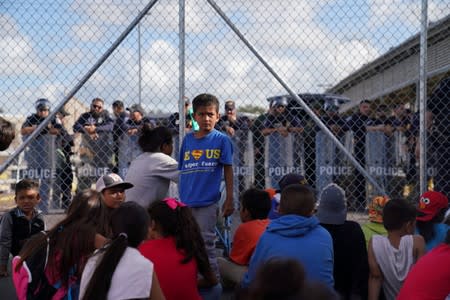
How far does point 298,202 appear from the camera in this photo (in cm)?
402

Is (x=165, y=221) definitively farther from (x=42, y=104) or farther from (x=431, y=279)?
(x=42, y=104)

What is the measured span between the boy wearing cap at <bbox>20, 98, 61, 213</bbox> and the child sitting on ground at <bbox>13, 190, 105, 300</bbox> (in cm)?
304

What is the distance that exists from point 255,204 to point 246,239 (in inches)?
10.5

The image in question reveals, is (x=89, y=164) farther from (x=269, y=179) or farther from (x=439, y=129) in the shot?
(x=439, y=129)

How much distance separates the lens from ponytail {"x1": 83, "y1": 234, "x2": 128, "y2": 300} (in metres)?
3.17

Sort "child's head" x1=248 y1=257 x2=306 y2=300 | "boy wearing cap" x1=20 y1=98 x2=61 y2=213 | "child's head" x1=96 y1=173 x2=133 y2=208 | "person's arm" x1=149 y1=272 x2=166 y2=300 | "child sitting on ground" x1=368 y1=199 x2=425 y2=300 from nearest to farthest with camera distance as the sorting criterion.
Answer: "child's head" x1=248 y1=257 x2=306 y2=300
"person's arm" x1=149 y1=272 x2=166 y2=300
"child sitting on ground" x1=368 y1=199 x2=425 y2=300
"child's head" x1=96 y1=173 x2=133 y2=208
"boy wearing cap" x1=20 y1=98 x2=61 y2=213

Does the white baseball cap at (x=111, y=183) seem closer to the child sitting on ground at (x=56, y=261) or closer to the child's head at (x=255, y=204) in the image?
the child's head at (x=255, y=204)

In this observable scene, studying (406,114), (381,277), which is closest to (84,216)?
(381,277)

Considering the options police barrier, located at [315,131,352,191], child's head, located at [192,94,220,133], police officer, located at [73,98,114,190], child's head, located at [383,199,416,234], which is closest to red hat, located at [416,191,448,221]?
child's head, located at [383,199,416,234]

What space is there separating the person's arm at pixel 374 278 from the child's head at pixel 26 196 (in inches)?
110

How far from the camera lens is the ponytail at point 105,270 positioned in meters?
3.17

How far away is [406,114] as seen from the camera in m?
8.14

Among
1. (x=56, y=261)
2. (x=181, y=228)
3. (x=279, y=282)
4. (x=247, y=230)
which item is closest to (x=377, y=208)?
(x=247, y=230)

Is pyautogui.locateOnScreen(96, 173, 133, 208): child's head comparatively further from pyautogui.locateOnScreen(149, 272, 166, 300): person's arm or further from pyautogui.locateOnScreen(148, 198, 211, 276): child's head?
pyautogui.locateOnScreen(149, 272, 166, 300): person's arm
